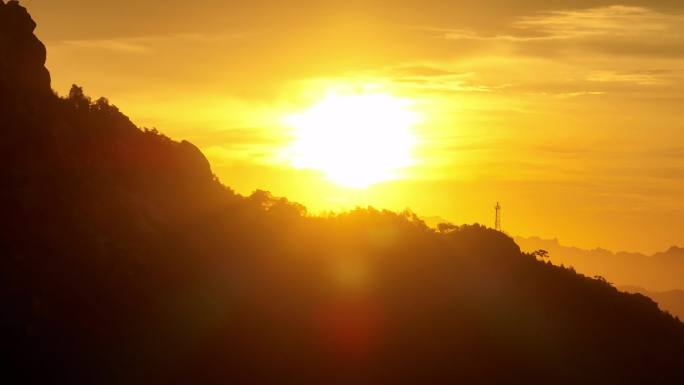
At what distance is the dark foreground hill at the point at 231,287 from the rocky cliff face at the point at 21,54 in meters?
0.18

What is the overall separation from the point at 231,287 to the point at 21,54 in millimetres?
26013

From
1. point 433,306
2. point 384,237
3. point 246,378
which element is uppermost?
point 384,237

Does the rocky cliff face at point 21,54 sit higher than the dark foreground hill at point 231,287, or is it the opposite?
the rocky cliff face at point 21,54

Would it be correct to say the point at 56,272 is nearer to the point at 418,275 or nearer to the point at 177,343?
the point at 177,343

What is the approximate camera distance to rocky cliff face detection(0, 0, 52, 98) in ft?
240

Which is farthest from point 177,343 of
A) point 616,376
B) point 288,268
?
point 616,376

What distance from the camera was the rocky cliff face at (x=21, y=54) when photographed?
73.2 meters

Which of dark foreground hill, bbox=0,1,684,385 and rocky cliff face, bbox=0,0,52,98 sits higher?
rocky cliff face, bbox=0,0,52,98

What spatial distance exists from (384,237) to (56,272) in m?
33.2

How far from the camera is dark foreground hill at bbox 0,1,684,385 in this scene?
6222cm

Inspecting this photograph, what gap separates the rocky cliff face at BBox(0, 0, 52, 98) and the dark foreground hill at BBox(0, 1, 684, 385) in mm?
182

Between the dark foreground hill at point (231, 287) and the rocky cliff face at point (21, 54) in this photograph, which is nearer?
the dark foreground hill at point (231, 287)

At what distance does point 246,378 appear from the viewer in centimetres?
6525

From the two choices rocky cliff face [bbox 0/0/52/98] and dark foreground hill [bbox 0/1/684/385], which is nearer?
dark foreground hill [bbox 0/1/684/385]
